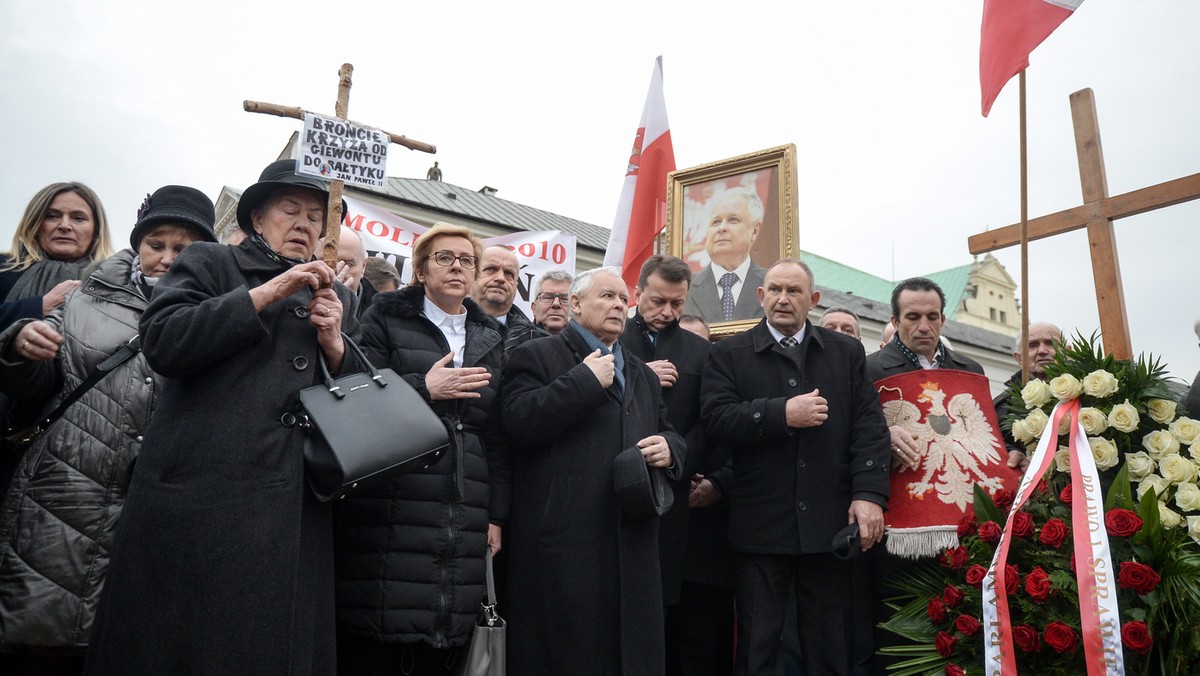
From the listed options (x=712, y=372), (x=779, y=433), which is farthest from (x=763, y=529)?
(x=712, y=372)

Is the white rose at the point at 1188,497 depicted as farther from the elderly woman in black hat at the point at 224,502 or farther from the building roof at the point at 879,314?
the building roof at the point at 879,314

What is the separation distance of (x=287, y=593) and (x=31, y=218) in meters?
2.34

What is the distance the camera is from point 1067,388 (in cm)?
366

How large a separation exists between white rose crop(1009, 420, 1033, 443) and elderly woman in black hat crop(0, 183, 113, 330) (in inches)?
163

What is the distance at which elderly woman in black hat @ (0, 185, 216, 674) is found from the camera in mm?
2781

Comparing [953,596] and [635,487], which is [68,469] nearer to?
[635,487]

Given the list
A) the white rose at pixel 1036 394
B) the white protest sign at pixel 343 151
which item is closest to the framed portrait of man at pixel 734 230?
the white rose at pixel 1036 394

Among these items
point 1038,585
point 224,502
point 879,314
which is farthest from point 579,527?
point 879,314

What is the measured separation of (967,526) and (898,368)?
1.46 meters

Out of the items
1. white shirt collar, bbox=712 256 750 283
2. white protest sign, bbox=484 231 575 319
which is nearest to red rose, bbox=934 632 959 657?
white shirt collar, bbox=712 256 750 283

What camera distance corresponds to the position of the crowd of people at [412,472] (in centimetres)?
250

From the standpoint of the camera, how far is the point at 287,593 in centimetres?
252

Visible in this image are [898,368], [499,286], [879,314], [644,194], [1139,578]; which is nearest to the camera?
[1139,578]

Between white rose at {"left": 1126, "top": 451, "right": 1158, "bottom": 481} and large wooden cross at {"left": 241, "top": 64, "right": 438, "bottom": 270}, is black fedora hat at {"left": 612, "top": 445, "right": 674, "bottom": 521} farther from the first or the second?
white rose at {"left": 1126, "top": 451, "right": 1158, "bottom": 481}
